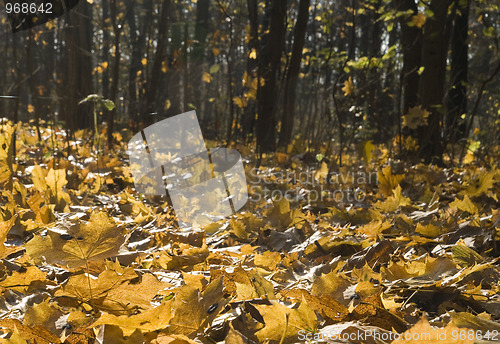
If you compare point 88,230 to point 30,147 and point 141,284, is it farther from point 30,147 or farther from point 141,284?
point 30,147

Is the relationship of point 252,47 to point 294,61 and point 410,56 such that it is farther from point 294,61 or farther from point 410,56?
point 410,56

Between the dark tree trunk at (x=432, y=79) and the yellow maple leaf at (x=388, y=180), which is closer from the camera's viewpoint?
the yellow maple leaf at (x=388, y=180)

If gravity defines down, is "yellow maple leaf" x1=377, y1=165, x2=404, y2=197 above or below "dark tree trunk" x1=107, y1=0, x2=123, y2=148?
below

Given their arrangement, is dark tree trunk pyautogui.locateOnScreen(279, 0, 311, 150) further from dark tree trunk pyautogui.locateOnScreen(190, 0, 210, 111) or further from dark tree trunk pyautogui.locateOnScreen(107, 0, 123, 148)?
dark tree trunk pyautogui.locateOnScreen(107, 0, 123, 148)

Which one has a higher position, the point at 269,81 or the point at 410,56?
the point at 410,56

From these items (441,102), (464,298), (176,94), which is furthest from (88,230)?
(176,94)

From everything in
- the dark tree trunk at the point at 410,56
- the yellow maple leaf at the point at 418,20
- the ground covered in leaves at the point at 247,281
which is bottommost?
the ground covered in leaves at the point at 247,281

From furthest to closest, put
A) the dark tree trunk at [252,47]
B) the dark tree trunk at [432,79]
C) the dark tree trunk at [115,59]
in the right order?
the dark tree trunk at [252,47]
the dark tree trunk at [432,79]
the dark tree trunk at [115,59]

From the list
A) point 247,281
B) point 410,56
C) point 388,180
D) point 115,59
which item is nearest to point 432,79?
point 410,56

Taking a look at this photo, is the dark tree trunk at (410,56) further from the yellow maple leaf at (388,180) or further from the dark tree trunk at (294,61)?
the yellow maple leaf at (388,180)

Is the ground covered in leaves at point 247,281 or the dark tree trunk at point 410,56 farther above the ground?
the dark tree trunk at point 410,56

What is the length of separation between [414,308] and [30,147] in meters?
4.89

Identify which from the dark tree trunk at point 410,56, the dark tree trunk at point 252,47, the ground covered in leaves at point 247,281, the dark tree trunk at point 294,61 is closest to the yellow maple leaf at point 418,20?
the dark tree trunk at point 410,56

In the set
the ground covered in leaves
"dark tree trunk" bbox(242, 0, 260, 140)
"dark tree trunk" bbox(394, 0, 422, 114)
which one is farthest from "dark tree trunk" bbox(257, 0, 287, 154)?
the ground covered in leaves
